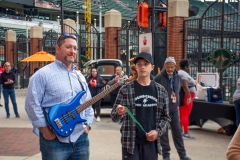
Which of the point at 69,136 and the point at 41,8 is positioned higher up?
the point at 41,8

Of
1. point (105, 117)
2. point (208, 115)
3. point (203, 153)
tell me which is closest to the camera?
point (203, 153)

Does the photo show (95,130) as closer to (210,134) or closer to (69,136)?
(210,134)

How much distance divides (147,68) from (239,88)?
4.22 meters

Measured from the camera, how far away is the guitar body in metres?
3.32

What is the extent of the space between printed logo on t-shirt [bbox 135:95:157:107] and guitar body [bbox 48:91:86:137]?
67cm

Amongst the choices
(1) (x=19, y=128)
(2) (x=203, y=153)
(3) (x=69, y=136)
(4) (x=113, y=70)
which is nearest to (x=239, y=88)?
(2) (x=203, y=153)

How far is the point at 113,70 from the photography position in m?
14.0

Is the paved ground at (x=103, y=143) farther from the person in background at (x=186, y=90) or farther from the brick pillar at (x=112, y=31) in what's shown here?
the brick pillar at (x=112, y=31)

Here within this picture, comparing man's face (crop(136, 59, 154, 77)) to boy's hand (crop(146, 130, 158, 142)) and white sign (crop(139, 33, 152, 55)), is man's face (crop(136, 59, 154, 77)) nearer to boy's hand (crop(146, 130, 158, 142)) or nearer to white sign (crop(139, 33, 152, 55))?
boy's hand (crop(146, 130, 158, 142))

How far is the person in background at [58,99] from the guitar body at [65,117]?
2 cm

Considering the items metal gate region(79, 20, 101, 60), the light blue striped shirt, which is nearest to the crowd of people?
the light blue striped shirt

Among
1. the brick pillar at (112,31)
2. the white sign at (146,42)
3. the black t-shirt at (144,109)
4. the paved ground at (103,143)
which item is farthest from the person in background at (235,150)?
the brick pillar at (112,31)

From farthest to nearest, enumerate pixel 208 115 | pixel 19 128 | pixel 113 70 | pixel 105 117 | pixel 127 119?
1. pixel 113 70
2. pixel 105 117
3. pixel 19 128
4. pixel 208 115
5. pixel 127 119

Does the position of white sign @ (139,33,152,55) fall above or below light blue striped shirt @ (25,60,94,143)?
above
